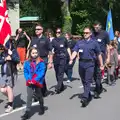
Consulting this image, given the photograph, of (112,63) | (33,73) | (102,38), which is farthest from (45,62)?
(112,63)

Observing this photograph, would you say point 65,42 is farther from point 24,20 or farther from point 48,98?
point 24,20

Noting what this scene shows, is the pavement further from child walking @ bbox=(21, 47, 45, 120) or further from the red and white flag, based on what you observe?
the red and white flag

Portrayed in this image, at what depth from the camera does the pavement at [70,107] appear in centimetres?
884

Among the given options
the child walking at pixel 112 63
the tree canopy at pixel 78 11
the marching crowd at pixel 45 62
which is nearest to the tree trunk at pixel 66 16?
the tree canopy at pixel 78 11

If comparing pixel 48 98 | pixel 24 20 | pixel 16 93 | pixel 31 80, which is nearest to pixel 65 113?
pixel 31 80

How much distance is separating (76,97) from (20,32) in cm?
707

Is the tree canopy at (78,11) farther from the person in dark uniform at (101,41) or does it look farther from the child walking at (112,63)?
the person in dark uniform at (101,41)

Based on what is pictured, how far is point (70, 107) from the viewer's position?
976 cm

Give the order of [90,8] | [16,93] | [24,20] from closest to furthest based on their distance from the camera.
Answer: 1. [16,93]
2. [90,8]
3. [24,20]

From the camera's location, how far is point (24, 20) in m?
44.2

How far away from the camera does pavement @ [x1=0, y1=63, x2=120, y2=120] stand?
29.0 ft

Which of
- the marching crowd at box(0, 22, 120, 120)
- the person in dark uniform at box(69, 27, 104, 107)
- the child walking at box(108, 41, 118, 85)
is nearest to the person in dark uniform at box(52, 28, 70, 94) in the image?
the marching crowd at box(0, 22, 120, 120)

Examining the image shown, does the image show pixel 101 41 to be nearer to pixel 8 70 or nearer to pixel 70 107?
pixel 70 107

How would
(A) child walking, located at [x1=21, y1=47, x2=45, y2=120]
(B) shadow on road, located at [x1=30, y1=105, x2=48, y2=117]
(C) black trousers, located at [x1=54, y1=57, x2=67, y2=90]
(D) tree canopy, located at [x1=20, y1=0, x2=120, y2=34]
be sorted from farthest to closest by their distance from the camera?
1. (D) tree canopy, located at [x1=20, y1=0, x2=120, y2=34]
2. (C) black trousers, located at [x1=54, y1=57, x2=67, y2=90]
3. (B) shadow on road, located at [x1=30, y1=105, x2=48, y2=117]
4. (A) child walking, located at [x1=21, y1=47, x2=45, y2=120]
